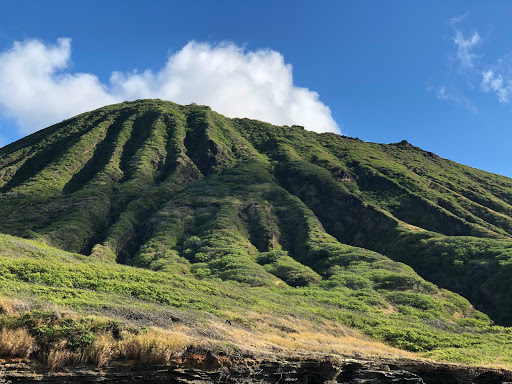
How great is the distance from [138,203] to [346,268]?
4959 cm

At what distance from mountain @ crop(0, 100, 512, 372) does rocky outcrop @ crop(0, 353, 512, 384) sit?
6.81 meters

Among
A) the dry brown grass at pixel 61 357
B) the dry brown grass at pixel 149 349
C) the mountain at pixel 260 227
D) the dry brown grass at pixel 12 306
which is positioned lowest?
the dry brown grass at pixel 61 357

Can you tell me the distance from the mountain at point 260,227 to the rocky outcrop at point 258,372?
6.81 m

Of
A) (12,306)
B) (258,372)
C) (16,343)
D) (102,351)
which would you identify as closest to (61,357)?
(102,351)

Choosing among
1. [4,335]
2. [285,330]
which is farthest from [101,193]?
[4,335]

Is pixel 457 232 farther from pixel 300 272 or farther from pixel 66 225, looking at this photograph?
pixel 66 225

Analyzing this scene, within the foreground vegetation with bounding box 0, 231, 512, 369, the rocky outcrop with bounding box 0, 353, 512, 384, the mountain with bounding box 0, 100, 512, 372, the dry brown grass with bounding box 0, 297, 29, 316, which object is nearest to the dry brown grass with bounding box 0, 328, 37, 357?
the foreground vegetation with bounding box 0, 231, 512, 369

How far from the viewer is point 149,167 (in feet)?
364

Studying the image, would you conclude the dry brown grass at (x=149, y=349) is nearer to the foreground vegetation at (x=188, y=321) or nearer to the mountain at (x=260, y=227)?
the foreground vegetation at (x=188, y=321)

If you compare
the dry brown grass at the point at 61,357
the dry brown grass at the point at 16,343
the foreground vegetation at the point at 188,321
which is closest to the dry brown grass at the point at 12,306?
the foreground vegetation at the point at 188,321

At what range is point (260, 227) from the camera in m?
85.3

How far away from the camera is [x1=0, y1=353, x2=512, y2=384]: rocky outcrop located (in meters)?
13.2

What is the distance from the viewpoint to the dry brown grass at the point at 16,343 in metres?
13.4

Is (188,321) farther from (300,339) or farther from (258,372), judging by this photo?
(300,339)
